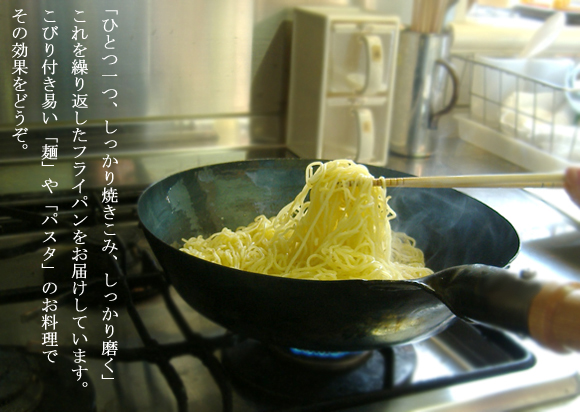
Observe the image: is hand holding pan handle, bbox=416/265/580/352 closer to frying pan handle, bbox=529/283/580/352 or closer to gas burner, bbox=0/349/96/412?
frying pan handle, bbox=529/283/580/352

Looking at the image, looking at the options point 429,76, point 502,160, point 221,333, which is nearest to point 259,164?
point 221,333

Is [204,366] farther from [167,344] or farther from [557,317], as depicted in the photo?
[557,317]

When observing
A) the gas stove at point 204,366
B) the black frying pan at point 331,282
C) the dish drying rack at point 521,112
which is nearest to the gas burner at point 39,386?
the gas stove at point 204,366

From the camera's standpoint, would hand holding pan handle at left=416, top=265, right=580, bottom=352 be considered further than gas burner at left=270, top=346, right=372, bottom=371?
No

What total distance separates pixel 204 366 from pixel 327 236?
0.86 feet

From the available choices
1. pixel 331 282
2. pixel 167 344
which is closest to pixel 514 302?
pixel 331 282

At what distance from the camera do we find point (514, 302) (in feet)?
1.53

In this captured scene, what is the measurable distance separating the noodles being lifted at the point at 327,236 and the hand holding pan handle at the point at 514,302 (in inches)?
11.1

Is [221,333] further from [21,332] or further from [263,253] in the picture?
[21,332]

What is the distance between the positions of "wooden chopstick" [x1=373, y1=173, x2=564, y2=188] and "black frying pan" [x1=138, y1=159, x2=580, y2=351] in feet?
0.29

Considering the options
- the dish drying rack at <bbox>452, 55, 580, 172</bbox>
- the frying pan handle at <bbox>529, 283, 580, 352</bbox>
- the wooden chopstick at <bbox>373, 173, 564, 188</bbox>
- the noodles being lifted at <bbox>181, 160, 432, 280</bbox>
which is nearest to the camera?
the frying pan handle at <bbox>529, 283, 580, 352</bbox>

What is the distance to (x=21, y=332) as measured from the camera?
2.51 feet

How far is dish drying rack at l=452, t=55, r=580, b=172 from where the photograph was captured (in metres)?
1.34

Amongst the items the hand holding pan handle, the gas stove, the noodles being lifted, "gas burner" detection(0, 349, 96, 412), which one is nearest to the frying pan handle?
the hand holding pan handle
